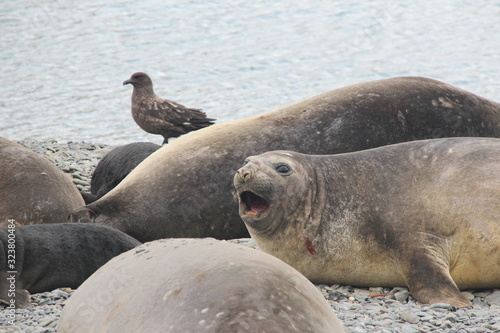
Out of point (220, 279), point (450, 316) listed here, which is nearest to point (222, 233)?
point (450, 316)

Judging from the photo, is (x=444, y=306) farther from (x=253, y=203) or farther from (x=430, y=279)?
(x=253, y=203)

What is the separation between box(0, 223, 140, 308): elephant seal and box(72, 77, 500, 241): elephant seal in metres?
0.73

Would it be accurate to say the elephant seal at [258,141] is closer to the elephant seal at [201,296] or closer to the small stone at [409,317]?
the small stone at [409,317]

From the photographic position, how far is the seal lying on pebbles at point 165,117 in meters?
8.25

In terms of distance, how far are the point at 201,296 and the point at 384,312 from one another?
1.78 metres

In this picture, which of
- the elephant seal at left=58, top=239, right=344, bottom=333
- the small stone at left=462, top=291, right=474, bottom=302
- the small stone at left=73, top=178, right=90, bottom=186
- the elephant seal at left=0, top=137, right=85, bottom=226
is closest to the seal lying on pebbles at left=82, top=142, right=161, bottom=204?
the small stone at left=73, top=178, right=90, bottom=186

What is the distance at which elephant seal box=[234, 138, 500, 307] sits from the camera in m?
4.32

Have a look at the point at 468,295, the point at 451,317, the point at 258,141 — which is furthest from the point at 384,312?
the point at 258,141

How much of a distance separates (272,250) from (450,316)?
4.27 feet

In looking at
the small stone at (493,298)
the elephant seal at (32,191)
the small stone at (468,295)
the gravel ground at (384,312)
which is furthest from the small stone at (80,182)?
the small stone at (493,298)

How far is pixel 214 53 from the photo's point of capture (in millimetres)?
17984

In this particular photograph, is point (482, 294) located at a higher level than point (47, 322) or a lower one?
lower

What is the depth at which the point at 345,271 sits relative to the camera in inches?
180

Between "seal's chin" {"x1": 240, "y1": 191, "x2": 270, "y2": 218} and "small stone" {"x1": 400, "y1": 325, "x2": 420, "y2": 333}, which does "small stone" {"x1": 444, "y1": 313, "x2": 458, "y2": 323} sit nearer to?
"small stone" {"x1": 400, "y1": 325, "x2": 420, "y2": 333}
